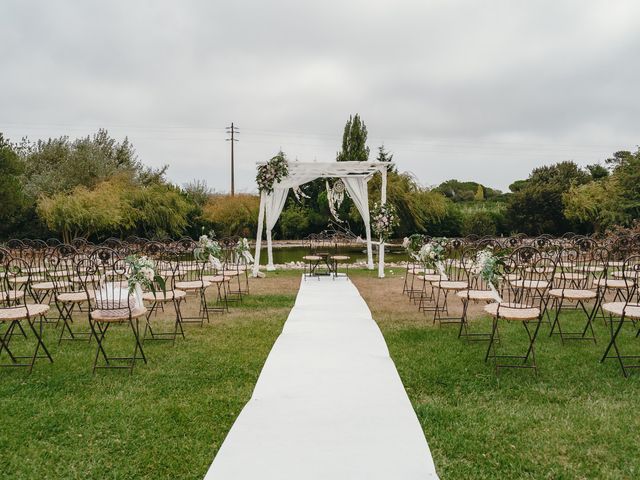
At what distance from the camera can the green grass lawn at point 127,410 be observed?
2.86 meters

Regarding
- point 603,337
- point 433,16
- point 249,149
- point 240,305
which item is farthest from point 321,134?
point 603,337

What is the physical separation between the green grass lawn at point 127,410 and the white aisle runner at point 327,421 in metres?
0.22

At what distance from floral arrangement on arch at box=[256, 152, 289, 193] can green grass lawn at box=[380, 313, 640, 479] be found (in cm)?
666

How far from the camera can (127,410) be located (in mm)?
3607

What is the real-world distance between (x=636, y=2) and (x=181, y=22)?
28.8ft

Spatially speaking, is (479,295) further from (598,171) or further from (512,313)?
(598,171)

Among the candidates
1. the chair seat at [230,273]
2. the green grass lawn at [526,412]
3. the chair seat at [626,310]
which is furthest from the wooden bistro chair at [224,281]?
the chair seat at [626,310]

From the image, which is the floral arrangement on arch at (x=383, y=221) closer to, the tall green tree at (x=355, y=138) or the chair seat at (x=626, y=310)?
the chair seat at (x=626, y=310)

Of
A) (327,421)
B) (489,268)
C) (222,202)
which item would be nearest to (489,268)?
(489,268)

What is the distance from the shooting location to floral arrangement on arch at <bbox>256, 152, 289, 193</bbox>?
11.1m

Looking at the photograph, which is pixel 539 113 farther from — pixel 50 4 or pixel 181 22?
pixel 50 4

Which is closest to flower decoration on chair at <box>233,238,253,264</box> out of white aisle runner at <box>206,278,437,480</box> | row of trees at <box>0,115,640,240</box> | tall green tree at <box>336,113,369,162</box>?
white aisle runner at <box>206,278,437,480</box>

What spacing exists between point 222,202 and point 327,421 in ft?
68.7

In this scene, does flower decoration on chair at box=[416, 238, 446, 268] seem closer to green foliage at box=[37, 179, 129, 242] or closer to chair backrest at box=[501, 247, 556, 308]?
chair backrest at box=[501, 247, 556, 308]
